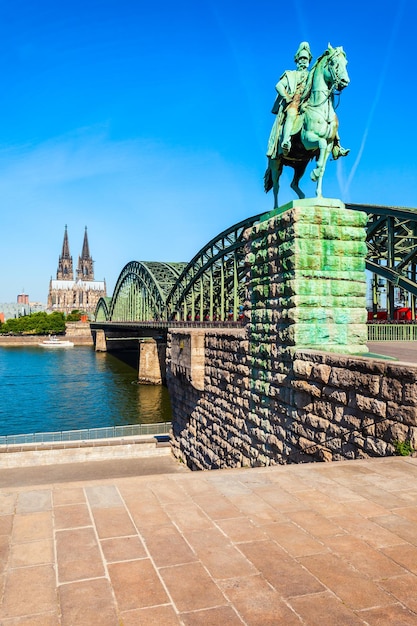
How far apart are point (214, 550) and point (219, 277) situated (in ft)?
145

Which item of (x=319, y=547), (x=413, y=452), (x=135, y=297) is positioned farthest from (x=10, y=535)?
(x=135, y=297)

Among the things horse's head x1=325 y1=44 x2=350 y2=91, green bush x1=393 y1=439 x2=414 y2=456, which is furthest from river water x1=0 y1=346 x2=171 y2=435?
green bush x1=393 y1=439 x2=414 y2=456

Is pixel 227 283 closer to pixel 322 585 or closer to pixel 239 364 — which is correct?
pixel 239 364

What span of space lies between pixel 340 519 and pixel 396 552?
787 mm

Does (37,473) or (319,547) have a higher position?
(319,547)

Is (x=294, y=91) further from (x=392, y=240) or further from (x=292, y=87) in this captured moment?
(x=392, y=240)

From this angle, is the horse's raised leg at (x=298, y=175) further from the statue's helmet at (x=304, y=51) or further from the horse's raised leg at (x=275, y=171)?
the statue's helmet at (x=304, y=51)

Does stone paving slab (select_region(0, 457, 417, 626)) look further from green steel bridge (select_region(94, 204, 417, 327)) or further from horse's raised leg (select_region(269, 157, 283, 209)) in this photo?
green steel bridge (select_region(94, 204, 417, 327))

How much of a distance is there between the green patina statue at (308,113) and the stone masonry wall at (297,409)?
4.59m

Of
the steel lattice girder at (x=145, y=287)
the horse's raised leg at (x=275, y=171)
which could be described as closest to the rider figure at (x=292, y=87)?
the horse's raised leg at (x=275, y=171)

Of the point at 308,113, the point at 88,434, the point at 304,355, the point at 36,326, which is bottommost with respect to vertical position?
the point at 88,434

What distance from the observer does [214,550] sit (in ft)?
15.0

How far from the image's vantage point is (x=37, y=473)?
775 inches

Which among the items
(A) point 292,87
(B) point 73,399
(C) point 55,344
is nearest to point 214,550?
(A) point 292,87
